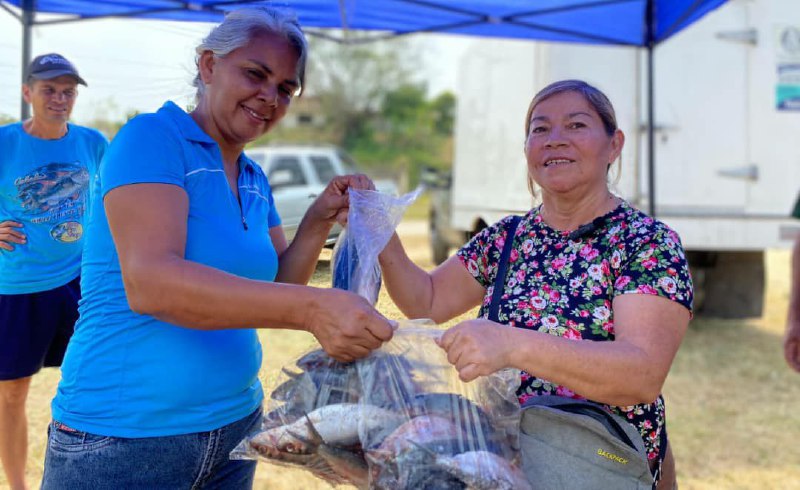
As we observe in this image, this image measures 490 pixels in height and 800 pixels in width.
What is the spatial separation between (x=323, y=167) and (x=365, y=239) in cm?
923

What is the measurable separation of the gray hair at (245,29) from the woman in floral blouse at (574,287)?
0.72 metres

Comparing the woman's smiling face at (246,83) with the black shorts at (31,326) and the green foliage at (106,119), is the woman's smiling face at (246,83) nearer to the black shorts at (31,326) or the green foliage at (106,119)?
the black shorts at (31,326)

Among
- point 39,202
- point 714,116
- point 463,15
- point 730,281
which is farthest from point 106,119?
point 730,281

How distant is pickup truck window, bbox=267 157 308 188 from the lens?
Answer: 1026 centimetres

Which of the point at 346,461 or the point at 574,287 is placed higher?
the point at 574,287

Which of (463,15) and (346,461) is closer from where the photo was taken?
(346,461)

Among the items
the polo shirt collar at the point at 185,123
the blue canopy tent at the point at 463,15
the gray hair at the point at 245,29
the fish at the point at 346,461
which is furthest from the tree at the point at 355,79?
the fish at the point at 346,461

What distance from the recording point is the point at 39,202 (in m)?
3.20

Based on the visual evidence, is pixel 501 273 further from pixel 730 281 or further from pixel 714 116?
pixel 730 281

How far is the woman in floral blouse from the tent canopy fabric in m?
1.82

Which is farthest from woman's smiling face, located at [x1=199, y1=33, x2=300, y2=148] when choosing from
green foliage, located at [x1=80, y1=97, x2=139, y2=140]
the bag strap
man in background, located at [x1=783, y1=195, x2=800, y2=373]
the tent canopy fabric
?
green foliage, located at [x1=80, y1=97, x2=139, y2=140]

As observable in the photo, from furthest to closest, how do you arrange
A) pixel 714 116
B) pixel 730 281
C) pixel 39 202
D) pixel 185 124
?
1. pixel 730 281
2. pixel 714 116
3. pixel 39 202
4. pixel 185 124

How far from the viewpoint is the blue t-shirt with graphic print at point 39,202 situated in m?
3.19

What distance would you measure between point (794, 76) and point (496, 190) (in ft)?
→ 8.15
